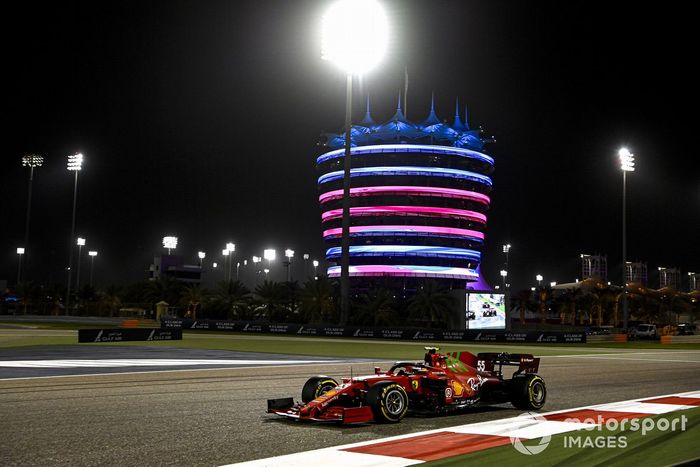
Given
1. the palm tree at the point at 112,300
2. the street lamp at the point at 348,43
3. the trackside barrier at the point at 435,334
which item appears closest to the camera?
the street lamp at the point at 348,43

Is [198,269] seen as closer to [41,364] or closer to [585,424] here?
[41,364]

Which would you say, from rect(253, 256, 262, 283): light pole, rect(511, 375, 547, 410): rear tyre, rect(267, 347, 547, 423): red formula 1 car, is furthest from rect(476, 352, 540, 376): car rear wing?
rect(253, 256, 262, 283): light pole

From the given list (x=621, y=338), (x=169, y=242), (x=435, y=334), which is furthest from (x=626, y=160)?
(x=169, y=242)

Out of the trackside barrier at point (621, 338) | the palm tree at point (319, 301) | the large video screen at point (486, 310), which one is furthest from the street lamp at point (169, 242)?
the trackside barrier at point (621, 338)

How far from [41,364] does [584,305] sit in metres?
115

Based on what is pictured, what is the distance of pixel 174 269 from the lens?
158 meters

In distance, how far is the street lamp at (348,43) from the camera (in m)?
45.9

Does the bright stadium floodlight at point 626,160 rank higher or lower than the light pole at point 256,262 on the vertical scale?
higher

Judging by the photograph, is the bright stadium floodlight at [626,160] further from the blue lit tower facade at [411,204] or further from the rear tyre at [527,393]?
the rear tyre at [527,393]

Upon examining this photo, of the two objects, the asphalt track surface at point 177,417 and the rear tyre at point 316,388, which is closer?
the asphalt track surface at point 177,417

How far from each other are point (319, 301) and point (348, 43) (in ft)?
123

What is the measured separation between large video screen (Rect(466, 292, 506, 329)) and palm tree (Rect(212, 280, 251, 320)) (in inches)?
1063

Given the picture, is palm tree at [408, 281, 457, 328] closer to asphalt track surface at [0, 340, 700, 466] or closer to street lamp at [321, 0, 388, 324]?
street lamp at [321, 0, 388, 324]

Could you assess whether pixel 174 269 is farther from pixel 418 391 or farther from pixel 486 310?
pixel 418 391
